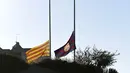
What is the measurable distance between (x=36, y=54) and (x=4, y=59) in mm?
13597

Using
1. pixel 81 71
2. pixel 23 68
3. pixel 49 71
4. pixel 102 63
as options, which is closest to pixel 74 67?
pixel 81 71

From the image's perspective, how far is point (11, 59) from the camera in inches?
1107

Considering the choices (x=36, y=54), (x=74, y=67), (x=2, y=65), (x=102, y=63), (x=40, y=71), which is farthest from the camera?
(x=102, y=63)

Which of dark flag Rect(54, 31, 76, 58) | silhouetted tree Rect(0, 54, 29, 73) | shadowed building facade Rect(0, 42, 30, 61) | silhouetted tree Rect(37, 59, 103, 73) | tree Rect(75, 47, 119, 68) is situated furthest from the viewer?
tree Rect(75, 47, 119, 68)

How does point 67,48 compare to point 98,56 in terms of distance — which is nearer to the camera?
point 67,48

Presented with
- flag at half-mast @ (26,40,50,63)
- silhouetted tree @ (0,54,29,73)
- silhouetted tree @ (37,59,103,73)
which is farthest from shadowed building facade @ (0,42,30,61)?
silhouetted tree @ (0,54,29,73)

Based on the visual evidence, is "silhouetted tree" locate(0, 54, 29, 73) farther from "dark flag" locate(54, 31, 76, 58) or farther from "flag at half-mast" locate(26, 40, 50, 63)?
"dark flag" locate(54, 31, 76, 58)

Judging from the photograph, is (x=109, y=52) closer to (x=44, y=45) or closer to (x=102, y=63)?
(x=102, y=63)

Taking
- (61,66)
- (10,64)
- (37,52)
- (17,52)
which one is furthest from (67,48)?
(17,52)

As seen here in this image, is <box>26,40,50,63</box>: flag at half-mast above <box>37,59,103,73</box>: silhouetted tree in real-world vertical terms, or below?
below

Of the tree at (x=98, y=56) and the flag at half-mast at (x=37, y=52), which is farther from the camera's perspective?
the tree at (x=98, y=56)

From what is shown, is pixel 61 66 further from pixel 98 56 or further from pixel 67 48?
pixel 98 56

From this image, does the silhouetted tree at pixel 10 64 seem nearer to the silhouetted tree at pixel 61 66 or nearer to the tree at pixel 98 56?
the silhouetted tree at pixel 61 66

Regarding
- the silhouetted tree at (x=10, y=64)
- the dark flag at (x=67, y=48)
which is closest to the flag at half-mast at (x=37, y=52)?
the dark flag at (x=67, y=48)
